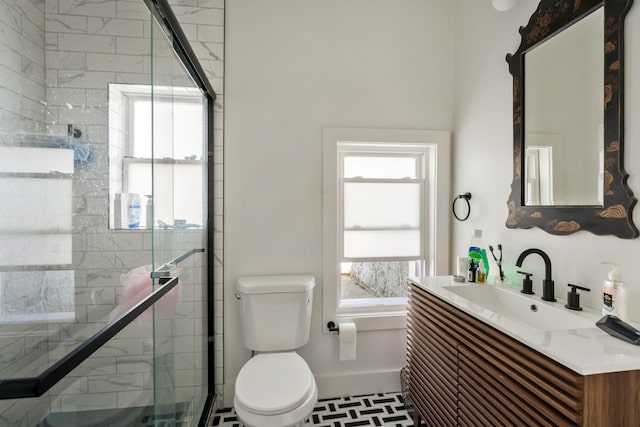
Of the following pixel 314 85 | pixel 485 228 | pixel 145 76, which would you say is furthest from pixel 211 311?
pixel 485 228

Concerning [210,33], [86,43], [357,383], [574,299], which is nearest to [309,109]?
[210,33]

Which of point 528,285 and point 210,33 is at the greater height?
point 210,33

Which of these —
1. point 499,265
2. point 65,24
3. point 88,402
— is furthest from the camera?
point 499,265

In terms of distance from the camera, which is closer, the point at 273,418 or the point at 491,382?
the point at 491,382

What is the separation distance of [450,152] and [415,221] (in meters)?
0.53

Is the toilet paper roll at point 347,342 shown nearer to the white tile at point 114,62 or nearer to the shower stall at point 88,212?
the shower stall at point 88,212

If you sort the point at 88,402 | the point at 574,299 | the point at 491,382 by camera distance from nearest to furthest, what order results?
the point at 88,402 → the point at 491,382 → the point at 574,299

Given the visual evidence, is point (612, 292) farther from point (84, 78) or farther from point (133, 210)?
point (84, 78)

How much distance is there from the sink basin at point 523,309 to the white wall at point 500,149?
0.46 feet

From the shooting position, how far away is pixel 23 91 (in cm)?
64

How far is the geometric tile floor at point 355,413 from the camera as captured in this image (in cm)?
182

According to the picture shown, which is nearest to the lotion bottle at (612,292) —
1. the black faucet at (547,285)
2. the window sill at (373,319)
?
the black faucet at (547,285)

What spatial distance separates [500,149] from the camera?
174 cm

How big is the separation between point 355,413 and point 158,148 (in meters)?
1.82
